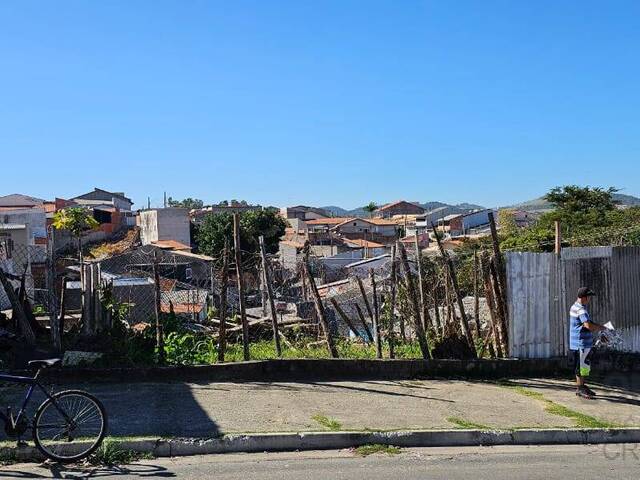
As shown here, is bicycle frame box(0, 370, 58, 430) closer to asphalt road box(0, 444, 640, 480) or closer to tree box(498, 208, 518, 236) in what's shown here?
asphalt road box(0, 444, 640, 480)

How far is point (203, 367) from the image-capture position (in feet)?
31.2

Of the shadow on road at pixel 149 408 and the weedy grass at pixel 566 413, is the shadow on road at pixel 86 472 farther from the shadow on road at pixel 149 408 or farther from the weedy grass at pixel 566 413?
the weedy grass at pixel 566 413

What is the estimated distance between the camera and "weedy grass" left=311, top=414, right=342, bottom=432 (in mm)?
7335

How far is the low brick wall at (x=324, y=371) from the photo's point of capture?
927cm

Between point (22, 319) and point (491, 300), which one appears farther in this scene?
point (491, 300)

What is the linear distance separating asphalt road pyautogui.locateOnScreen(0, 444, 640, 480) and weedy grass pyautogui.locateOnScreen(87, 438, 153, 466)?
0.13 m

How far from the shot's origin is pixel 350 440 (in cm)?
708

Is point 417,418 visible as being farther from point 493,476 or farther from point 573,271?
point 573,271

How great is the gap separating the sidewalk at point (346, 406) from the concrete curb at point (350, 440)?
0.16m

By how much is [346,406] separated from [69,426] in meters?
3.35

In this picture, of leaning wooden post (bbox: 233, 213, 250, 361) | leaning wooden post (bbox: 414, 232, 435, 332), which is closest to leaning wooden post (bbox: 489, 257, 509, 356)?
leaning wooden post (bbox: 414, 232, 435, 332)

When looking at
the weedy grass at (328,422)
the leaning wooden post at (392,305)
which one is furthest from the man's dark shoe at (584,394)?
the weedy grass at (328,422)

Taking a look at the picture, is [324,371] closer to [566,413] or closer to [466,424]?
[466,424]

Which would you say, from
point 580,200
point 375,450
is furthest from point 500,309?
point 580,200
